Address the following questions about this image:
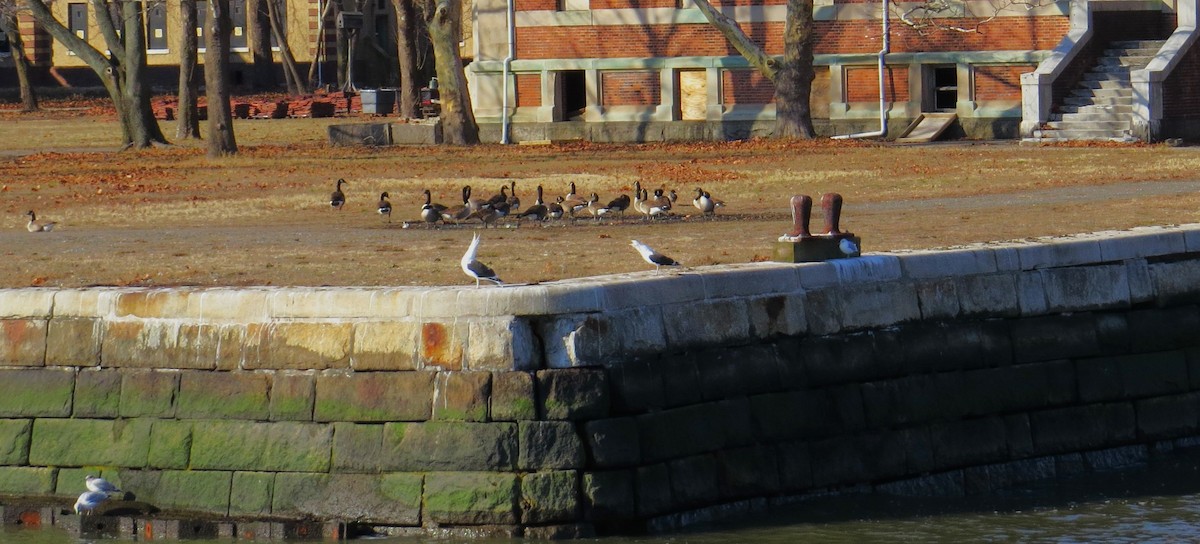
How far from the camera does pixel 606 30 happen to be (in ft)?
136

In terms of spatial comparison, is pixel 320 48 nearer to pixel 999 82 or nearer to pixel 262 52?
pixel 262 52

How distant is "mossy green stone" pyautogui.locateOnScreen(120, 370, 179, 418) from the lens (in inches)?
527

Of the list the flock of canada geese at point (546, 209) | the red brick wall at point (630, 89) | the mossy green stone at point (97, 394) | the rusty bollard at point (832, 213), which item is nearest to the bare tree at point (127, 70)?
the red brick wall at point (630, 89)

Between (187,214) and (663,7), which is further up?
(663,7)

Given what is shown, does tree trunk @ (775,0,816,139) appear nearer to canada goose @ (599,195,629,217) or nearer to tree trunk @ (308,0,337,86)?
canada goose @ (599,195,629,217)

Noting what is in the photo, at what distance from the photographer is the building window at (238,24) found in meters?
76.6

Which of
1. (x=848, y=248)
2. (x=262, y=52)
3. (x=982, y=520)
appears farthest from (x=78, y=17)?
(x=982, y=520)

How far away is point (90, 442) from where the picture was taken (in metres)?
13.6

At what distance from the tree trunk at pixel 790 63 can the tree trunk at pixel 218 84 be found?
31.0 feet

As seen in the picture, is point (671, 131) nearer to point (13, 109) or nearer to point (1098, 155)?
point (1098, 155)

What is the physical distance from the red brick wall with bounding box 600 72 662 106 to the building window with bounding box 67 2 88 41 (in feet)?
131

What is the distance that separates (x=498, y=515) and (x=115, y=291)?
10.9 feet

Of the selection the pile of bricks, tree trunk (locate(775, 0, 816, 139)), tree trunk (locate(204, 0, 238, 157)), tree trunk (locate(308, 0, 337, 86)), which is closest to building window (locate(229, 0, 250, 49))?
tree trunk (locate(308, 0, 337, 86))

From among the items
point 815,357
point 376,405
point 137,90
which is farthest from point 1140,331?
point 137,90
